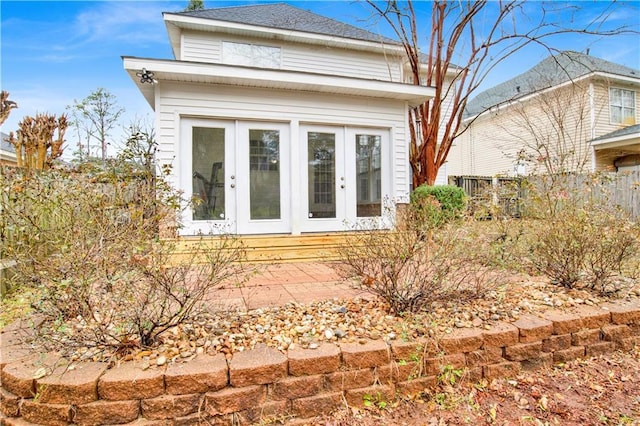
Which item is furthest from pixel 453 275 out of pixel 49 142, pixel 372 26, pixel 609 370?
pixel 49 142

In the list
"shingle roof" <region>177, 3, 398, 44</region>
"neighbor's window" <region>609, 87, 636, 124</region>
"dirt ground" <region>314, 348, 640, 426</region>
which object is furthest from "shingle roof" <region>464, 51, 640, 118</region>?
"dirt ground" <region>314, 348, 640, 426</region>

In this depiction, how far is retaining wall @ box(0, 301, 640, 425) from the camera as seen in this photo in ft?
5.38

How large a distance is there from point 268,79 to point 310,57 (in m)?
4.44

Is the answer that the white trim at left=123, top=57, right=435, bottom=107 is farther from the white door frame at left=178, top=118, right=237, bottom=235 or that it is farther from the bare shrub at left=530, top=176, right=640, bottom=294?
the bare shrub at left=530, top=176, right=640, bottom=294

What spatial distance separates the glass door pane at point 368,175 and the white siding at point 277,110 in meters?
0.27

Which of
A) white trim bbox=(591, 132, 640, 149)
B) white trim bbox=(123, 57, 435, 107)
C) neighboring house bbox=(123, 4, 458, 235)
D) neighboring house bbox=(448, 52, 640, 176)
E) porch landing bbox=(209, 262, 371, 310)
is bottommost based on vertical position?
porch landing bbox=(209, 262, 371, 310)

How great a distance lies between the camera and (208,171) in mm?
5555

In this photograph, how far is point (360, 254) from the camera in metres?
2.80

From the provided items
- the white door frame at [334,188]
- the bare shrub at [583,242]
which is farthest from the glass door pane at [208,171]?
the bare shrub at [583,242]

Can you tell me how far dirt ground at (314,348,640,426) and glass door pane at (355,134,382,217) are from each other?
13.9 ft

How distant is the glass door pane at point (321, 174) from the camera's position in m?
6.04

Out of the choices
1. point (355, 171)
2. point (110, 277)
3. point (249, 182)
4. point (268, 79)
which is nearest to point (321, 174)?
point (355, 171)

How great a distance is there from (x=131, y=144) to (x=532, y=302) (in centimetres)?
517

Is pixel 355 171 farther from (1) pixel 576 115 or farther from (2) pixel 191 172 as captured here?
(1) pixel 576 115
